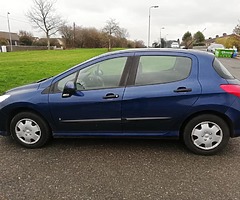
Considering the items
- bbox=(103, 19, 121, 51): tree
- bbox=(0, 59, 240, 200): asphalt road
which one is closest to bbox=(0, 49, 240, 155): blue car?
bbox=(0, 59, 240, 200): asphalt road

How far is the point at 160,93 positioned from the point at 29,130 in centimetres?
207

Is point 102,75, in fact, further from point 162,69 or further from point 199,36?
point 199,36

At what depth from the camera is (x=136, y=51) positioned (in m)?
3.37

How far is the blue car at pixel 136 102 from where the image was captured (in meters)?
3.10

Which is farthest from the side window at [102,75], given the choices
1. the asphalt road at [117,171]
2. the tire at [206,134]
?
the tire at [206,134]

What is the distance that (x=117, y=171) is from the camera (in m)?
2.84

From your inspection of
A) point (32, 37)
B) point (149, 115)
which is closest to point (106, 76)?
point (149, 115)

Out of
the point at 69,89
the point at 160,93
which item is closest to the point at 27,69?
the point at 69,89

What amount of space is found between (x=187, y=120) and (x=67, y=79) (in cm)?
188

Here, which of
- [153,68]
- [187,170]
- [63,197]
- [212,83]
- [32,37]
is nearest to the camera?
[63,197]

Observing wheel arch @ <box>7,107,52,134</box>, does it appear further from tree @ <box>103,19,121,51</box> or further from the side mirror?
tree @ <box>103,19,121,51</box>

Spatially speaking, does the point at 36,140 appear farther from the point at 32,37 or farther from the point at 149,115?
the point at 32,37

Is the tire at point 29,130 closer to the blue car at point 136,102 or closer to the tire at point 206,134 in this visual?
the blue car at point 136,102

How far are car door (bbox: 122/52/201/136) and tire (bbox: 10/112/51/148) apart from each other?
126 centimetres
